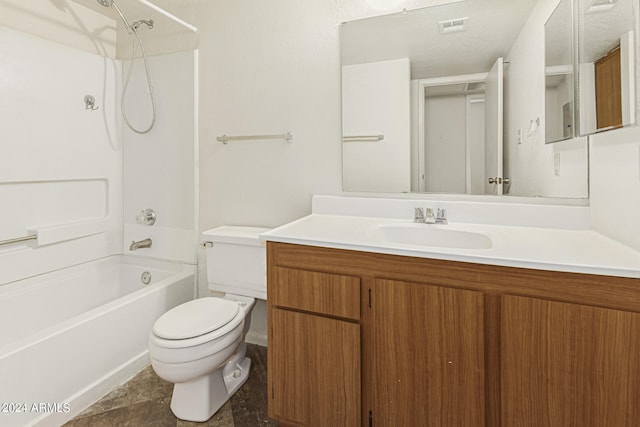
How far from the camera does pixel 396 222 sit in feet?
5.61

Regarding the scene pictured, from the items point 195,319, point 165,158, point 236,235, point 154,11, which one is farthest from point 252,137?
point 154,11

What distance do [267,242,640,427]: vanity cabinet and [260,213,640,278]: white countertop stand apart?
0.03 metres

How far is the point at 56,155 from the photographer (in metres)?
2.15

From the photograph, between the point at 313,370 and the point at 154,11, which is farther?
the point at 154,11

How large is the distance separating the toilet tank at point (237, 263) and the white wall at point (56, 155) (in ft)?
3.25

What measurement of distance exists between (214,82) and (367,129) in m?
1.09

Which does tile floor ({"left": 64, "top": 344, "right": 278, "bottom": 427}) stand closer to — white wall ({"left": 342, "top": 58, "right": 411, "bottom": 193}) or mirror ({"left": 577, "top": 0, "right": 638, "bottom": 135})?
white wall ({"left": 342, "top": 58, "right": 411, "bottom": 193})

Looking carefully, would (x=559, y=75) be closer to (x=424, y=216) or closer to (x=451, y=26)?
(x=451, y=26)

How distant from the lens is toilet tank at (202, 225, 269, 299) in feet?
6.33

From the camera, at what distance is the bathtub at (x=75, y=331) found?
4.72ft

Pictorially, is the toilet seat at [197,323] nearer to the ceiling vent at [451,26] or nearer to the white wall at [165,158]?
the white wall at [165,158]

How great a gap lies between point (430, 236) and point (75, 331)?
1.70 meters

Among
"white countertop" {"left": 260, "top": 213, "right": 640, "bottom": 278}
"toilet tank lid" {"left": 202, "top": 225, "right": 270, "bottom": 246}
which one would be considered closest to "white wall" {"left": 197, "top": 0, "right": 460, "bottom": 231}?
"toilet tank lid" {"left": 202, "top": 225, "right": 270, "bottom": 246}

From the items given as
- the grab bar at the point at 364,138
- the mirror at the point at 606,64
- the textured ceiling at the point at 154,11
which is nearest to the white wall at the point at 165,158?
the textured ceiling at the point at 154,11
